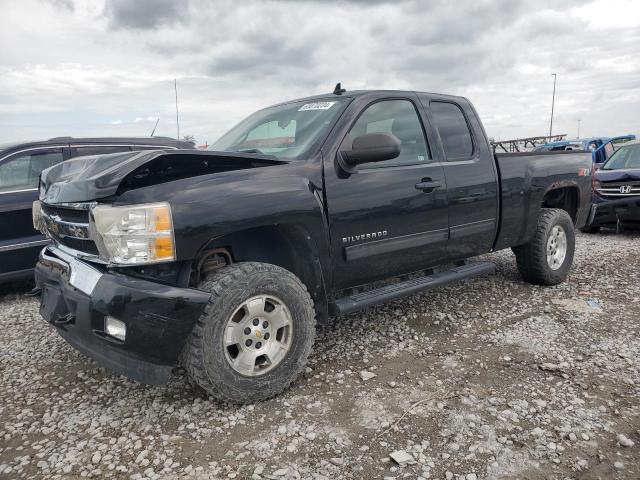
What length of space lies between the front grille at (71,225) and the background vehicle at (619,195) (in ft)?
24.9

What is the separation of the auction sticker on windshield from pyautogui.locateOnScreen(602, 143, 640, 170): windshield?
7219 mm

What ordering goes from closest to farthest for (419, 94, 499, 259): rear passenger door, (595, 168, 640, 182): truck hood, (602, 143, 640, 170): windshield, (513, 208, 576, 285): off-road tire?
(419, 94, 499, 259): rear passenger door
(513, 208, 576, 285): off-road tire
(595, 168, 640, 182): truck hood
(602, 143, 640, 170): windshield

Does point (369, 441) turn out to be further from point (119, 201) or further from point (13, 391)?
point (13, 391)

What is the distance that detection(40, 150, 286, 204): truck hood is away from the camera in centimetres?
254

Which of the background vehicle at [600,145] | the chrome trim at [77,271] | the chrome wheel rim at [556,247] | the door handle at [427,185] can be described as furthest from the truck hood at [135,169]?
the background vehicle at [600,145]

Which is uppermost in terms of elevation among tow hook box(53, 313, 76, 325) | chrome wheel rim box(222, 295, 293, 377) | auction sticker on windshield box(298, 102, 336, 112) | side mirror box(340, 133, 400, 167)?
auction sticker on windshield box(298, 102, 336, 112)

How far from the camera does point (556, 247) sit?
5.14 metres

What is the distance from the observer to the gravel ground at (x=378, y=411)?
235cm

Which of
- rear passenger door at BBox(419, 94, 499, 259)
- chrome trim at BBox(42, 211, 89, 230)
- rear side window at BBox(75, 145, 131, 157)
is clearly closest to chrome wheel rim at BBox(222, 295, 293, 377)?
chrome trim at BBox(42, 211, 89, 230)

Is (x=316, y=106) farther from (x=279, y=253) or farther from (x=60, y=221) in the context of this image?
(x=60, y=221)

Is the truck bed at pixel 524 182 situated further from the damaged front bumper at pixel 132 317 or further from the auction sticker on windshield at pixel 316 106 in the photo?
the damaged front bumper at pixel 132 317

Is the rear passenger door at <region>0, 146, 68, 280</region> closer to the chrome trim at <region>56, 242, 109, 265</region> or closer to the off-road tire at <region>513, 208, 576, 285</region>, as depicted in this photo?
the chrome trim at <region>56, 242, 109, 265</region>

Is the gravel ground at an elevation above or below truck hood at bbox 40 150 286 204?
below

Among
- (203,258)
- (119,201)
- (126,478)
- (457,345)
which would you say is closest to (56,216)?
(119,201)
